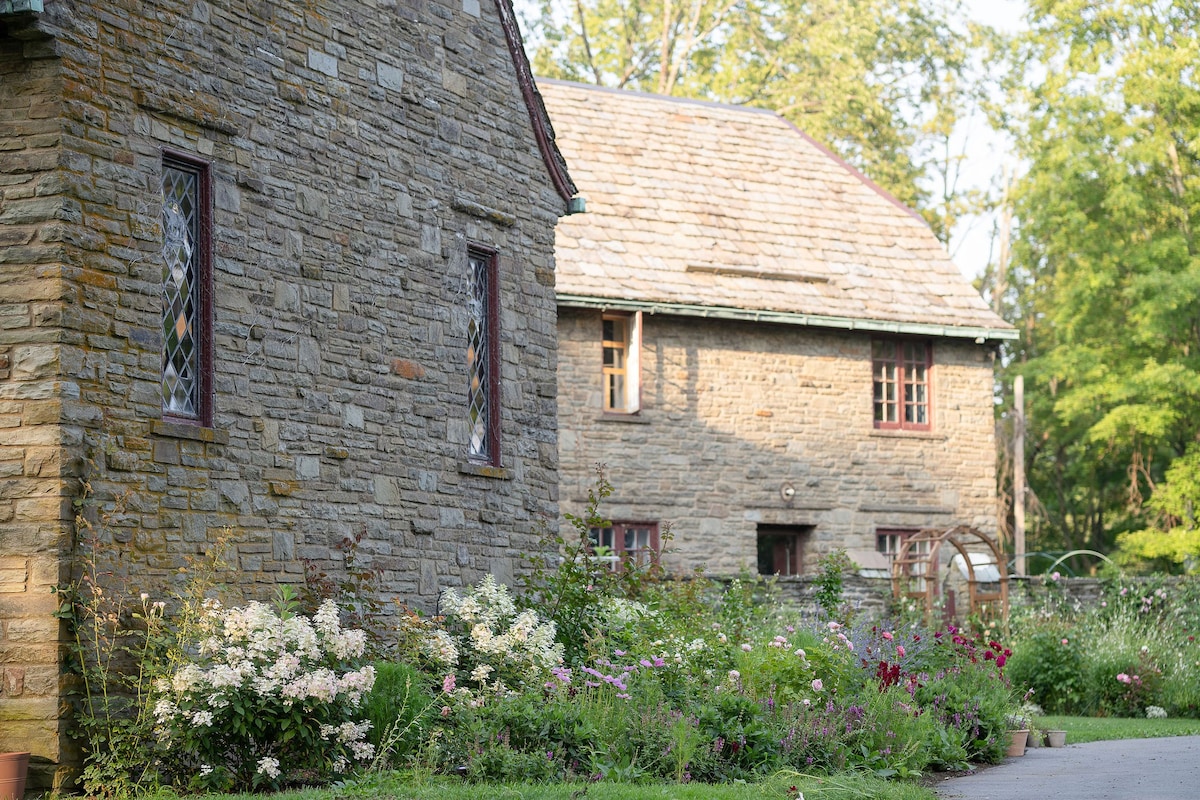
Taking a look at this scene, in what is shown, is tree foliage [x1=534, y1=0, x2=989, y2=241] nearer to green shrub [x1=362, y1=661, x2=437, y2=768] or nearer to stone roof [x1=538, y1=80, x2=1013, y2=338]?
stone roof [x1=538, y1=80, x2=1013, y2=338]

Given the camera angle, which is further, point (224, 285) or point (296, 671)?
point (224, 285)

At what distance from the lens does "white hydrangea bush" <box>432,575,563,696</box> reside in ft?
35.8

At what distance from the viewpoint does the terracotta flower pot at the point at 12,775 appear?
852cm

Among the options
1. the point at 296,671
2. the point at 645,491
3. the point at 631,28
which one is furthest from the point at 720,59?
the point at 296,671

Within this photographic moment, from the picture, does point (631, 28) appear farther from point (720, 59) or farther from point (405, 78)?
point (405, 78)

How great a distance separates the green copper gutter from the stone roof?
5 cm

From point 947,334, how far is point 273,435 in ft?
46.5

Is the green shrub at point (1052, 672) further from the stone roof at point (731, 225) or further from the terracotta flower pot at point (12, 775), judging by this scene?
the terracotta flower pot at point (12, 775)

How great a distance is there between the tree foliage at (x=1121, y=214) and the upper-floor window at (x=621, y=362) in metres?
11.0

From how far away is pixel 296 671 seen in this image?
9219 mm

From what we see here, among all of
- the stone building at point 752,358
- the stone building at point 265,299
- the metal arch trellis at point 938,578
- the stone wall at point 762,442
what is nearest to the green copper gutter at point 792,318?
the stone building at point 752,358

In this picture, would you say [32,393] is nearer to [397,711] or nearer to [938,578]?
[397,711]

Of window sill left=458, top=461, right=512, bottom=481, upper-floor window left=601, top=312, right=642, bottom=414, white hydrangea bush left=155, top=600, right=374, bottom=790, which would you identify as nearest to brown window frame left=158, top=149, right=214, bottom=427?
white hydrangea bush left=155, top=600, right=374, bottom=790

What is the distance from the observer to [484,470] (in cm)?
1325
